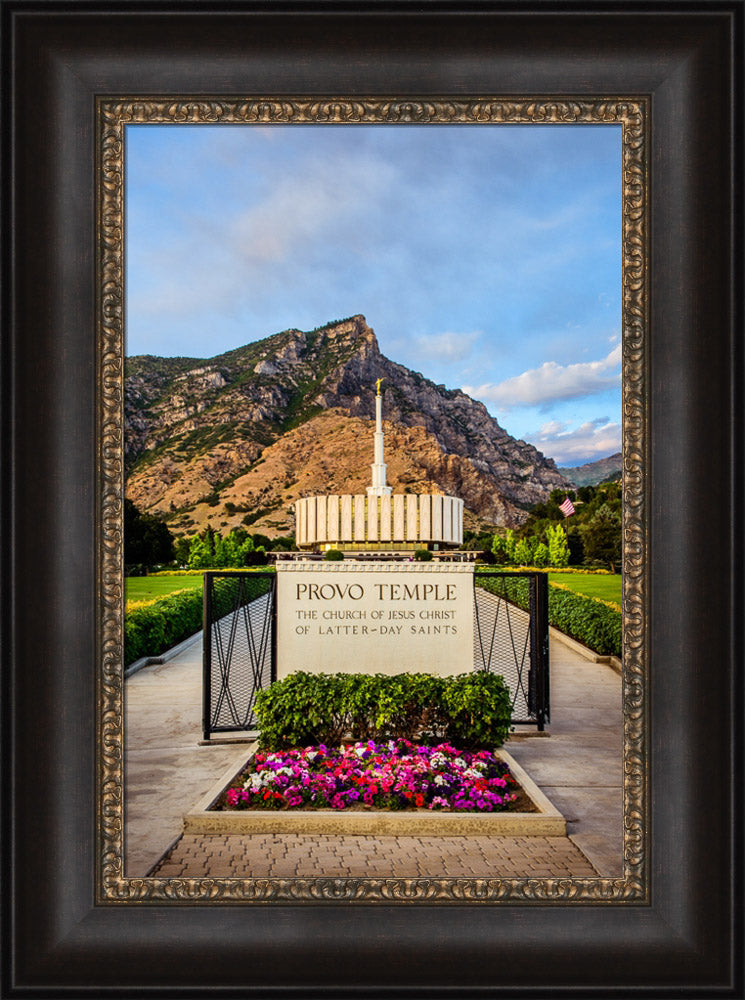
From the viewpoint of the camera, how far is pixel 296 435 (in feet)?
87.4

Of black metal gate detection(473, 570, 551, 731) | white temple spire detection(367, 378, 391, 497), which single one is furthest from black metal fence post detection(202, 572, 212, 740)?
white temple spire detection(367, 378, 391, 497)

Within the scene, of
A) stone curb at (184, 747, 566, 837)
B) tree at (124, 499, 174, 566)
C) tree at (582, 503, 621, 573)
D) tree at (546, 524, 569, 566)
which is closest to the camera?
stone curb at (184, 747, 566, 837)

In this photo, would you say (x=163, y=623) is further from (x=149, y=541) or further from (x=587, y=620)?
(x=587, y=620)

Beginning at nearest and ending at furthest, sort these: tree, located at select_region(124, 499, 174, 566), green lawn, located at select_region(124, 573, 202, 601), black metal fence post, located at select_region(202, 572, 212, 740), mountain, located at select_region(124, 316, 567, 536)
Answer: black metal fence post, located at select_region(202, 572, 212, 740) → tree, located at select_region(124, 499, 174, 566) → green lawn, located at select_region(124, 573, 202, 601) → mountain, located at select_region(124, 316, 567, 536)

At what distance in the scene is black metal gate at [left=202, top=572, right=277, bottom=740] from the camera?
679cm

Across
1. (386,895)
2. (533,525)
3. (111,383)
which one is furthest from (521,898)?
(533,525)

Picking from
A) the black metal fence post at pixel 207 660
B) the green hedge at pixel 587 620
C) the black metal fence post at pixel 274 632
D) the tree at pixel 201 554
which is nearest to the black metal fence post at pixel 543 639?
the green hedge at pixel 587 620

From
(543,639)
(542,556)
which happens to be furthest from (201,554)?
(543,639)

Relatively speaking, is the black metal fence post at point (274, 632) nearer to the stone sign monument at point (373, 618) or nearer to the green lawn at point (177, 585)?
the stone sign monument at point (373, 618)

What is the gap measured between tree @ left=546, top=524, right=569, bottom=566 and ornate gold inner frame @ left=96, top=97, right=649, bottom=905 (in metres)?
10.7

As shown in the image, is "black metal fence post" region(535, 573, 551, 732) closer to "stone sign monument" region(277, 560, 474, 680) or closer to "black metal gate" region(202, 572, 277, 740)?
"stone sign monument" region(277, 560, 474, 680)

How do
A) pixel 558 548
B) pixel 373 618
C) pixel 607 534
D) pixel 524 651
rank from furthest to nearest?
pixel 558 548 → pixel 524 651 → pixel 373 618 → pixel 607 534

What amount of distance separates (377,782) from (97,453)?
313 centimetres

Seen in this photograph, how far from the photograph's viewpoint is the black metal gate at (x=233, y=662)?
6.79 m
